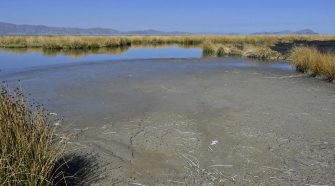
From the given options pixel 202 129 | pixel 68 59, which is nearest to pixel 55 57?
pixel 68 59

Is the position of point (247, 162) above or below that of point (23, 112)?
below

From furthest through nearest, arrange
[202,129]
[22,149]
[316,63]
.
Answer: [316,63] → [202,129] → [22,149]

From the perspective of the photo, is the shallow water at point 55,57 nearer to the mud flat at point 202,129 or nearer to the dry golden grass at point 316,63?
the mud flat at point 202,129

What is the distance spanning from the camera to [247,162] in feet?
17.4

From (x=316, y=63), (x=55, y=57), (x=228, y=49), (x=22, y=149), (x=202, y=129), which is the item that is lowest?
(x=55, y=57)

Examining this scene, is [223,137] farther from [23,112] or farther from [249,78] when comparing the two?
[249,78]

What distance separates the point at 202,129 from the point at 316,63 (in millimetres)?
9084

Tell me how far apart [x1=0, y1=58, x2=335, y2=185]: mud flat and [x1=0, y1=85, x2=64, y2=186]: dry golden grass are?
803 mm

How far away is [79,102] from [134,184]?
4.92 metres

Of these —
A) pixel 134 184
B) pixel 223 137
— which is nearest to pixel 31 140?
pixel 134 184

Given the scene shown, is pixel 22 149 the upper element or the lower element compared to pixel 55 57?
upper

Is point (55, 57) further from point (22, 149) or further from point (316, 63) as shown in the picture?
point (22, 149)

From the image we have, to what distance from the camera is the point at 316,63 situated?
14.6 meters

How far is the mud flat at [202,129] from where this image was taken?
4969 millimetres
